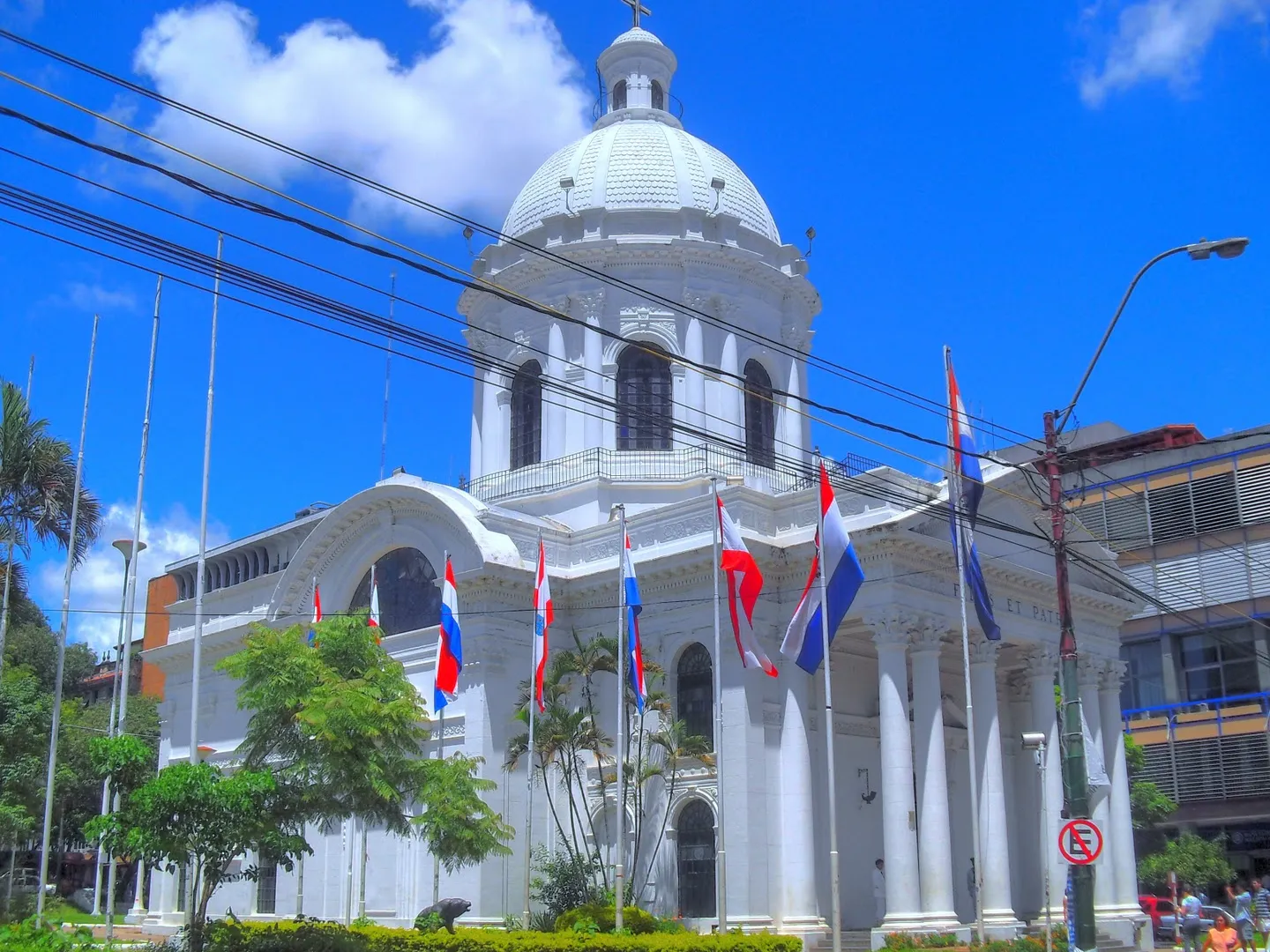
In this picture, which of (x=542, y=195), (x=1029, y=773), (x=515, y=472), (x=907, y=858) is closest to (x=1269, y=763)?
(x=1029, y=773)

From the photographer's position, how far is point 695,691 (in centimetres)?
3272

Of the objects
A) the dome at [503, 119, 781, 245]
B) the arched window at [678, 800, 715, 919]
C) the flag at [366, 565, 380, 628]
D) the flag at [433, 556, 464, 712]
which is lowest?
the arched window at [678, 800, 715, 919]

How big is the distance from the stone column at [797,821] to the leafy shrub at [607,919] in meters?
3.60

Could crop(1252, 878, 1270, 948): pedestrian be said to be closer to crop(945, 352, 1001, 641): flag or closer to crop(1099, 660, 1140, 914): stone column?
crop(1099, 660, 1140, 914): stone column

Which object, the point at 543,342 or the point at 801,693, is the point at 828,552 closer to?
the point at 801,693

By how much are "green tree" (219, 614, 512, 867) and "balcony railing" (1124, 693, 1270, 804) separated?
31797 mm

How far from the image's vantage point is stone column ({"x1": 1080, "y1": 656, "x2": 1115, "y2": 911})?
117 feet

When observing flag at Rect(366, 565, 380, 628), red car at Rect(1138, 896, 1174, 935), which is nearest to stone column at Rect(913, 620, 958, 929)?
red car at Rect(1138, 896, 1174, 935)

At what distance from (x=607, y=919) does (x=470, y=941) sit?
4203 millimetres

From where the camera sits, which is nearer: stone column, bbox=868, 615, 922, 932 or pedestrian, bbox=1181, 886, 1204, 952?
pedestrian, bbox=1181, 886, 1204, 952

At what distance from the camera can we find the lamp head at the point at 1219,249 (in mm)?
17328

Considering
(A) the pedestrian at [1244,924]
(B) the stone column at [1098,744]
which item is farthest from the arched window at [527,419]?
(A) the pedestrian at [1244,924]

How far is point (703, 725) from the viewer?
1273 inches

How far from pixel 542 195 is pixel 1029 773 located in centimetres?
2301
